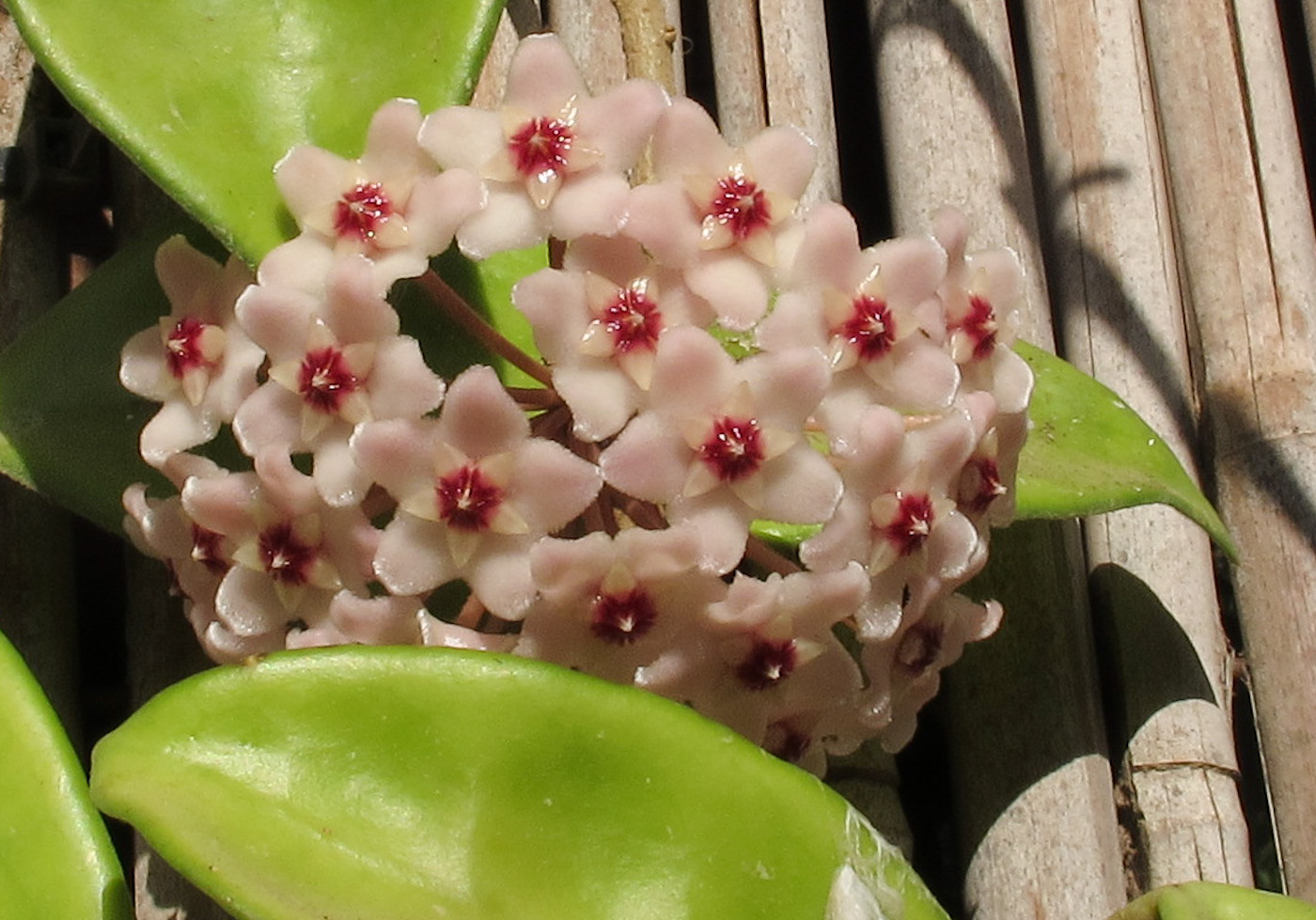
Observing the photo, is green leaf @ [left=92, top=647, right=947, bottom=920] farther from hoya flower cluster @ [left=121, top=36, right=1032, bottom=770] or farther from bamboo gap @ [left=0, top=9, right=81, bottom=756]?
bamboo gap @ [left=0, top=9, right=81, bottom=756]

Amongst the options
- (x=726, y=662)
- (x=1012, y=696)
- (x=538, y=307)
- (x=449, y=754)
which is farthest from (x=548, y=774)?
(x=1012, y=696)

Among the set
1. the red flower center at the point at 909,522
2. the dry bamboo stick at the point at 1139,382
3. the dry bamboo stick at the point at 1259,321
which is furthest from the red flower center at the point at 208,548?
the dry bamboo stick at the point at 1259,321

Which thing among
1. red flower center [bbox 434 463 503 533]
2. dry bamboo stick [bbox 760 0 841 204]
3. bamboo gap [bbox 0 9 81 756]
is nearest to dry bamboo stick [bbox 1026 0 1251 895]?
dry bamboo stick [bbox 760 0 841 204]

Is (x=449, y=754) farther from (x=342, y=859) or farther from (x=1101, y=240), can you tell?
(x=1101, y=240)

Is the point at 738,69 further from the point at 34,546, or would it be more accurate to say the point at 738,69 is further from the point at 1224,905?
the point at 1224,905

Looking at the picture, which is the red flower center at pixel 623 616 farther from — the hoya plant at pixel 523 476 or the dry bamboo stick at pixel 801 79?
the dry bamboo stick at pixel 801 79

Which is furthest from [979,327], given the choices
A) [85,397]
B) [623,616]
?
[85,397]

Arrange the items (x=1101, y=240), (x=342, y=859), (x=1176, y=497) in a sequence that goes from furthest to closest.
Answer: (x=1101, y=240)
(x=1176, y=497)
(x=342, y=859)
